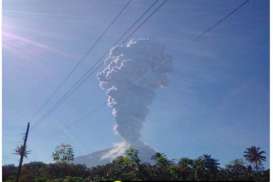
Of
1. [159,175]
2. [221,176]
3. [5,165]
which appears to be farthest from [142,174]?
[5,165]

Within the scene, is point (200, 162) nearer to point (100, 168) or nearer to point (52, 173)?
point (100, 168)

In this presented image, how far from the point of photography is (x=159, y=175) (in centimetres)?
7575

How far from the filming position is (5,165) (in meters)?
100

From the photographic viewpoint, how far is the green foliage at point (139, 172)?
75.0 metres

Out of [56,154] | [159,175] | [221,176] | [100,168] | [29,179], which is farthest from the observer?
[56,154]

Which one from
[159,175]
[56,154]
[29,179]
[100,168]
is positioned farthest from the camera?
[56,154]

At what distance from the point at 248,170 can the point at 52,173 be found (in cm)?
4963

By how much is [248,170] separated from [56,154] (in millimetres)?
56187

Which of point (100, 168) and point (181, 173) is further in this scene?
point (100, 168)

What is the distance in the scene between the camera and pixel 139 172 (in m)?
78.4

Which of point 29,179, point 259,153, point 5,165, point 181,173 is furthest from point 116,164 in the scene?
point 259,153

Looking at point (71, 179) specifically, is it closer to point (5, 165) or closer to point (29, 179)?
point (29, 179)

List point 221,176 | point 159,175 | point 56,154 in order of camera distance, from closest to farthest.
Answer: point 159,175 → point 221,176 → point 56,154

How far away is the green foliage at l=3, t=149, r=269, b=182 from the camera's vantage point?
246 ft
